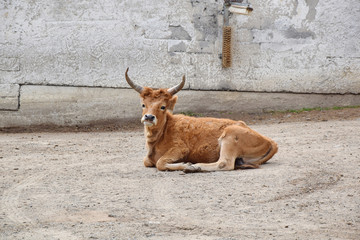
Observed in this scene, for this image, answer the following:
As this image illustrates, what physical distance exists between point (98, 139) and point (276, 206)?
17.6 ft

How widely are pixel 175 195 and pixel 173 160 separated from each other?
55.2 inches

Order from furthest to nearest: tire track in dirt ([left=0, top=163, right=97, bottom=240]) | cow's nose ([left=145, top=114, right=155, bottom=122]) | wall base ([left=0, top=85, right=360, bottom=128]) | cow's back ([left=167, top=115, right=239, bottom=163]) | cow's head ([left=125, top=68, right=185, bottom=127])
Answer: wall base ([left=0, top=85, right=360, bottom=128]) → cow's back ([left=167, top=115, right=239, bottom=163]) → cow's head ([left=125, top=68, right=185, bottom=127]) → cow's nose ([left=145, top=114, right=155, bottom=122]) → tire track in dirt ([left=0, top=163, right=97, bottom=240])

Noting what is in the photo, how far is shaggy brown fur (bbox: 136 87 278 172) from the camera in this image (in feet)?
23.0

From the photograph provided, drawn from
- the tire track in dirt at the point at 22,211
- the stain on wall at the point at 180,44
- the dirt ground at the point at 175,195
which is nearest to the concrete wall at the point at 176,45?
the stain on wall at the point at 180,44

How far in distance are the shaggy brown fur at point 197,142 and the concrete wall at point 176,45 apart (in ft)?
14.3

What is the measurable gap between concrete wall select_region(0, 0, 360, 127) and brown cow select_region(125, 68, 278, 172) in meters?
4.36

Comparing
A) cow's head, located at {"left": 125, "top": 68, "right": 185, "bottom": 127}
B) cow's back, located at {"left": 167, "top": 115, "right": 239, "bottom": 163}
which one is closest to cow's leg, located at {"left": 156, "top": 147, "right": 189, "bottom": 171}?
cow's back, located at {"left": 167, "top": 115, "right": 239, "bottom": 163}

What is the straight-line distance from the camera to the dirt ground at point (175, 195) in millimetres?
4578

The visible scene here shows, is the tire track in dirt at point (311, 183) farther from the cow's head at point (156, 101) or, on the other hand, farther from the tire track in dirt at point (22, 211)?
the tire track in dirt at point (22, 211)

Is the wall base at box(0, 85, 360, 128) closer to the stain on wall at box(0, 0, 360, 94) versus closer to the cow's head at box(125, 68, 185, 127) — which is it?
the stain on wall at box(0, 0, 360, 94)

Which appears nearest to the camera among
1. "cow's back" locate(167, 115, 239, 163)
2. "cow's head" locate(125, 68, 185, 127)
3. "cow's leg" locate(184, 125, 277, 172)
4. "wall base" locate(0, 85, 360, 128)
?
"cow's leg" locate(184, 125, 277, 172)

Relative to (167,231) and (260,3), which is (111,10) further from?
(167,231)

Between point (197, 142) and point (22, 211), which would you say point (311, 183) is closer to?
point (197, 142)

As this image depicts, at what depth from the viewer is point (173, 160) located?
23.2ft
